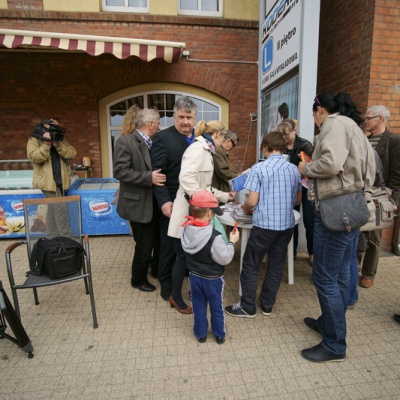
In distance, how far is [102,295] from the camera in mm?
3264

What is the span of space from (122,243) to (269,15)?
4.30m

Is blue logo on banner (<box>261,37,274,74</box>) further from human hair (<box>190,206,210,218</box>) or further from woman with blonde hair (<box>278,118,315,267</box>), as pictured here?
human hair (<box>190,206,210,218</box>)

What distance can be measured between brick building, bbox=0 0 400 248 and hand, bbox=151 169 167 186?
348 centimetres

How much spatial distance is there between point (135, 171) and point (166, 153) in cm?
38

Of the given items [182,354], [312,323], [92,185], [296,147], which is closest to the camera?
[182,354]

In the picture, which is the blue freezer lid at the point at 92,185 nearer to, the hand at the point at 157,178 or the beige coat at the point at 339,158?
the hand at the point at 157,178

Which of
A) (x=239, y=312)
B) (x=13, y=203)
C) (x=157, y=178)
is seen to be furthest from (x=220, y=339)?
(x=13, y=203)

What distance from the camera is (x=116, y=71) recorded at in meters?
6.34

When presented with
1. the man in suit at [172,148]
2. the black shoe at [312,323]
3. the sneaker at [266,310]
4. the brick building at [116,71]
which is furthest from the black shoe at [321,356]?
the brick building at [116,71]

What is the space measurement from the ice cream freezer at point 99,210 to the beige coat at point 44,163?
452 mm

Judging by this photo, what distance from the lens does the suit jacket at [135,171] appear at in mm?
2975

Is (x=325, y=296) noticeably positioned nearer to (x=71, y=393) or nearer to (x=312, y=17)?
(x=71, y=393)

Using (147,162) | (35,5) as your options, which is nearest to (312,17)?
(147,162)

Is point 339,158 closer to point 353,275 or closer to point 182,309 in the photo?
point 353,275
